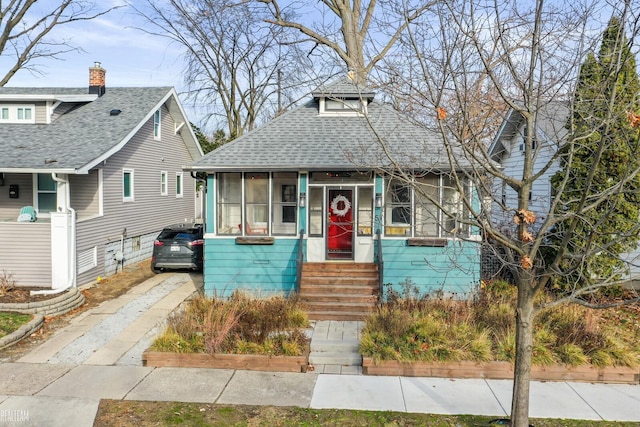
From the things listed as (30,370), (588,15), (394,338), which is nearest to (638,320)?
(394,338)

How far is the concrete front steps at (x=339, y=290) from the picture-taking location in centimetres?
1069

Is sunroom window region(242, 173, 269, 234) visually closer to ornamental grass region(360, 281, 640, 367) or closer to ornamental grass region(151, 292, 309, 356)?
ornamental grass region(151, 292, 309, 356)

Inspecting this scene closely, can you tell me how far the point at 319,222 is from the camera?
12.5 meters

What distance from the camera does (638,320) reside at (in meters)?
10.4

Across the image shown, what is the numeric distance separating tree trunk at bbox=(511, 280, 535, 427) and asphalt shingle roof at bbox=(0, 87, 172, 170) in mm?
11278

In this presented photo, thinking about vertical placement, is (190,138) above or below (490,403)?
above

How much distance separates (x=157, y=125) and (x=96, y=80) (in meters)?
2.91

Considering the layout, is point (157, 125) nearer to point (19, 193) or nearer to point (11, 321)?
point (19, 193)

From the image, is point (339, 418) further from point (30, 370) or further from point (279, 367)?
point (30, 370)

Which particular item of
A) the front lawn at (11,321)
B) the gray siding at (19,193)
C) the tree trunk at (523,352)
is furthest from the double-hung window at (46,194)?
Answer: the tree trunk at (523,352)

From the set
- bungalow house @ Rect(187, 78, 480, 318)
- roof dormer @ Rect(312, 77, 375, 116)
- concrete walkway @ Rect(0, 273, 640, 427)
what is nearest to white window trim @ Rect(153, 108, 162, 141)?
bungalow house @ Rect(187, 78, 480, 318)

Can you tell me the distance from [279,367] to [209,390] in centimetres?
122

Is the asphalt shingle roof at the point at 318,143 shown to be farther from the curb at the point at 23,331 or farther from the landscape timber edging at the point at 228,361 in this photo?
the landscape timber edging at the point at 228,361

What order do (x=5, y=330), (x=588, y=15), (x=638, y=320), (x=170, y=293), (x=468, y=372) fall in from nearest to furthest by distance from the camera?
(x=588, y=15)
(x=468, y=372)
(x=5, y=330)
(x=638, y=320)
(x=170, y=293)
